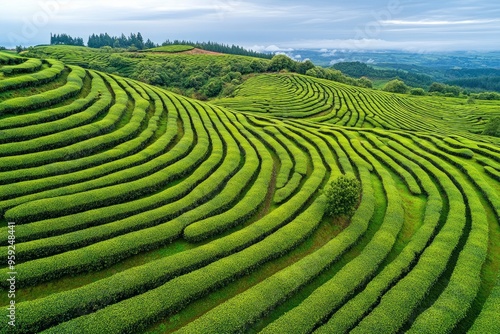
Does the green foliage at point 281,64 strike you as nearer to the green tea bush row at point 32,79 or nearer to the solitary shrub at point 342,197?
the green tea bush row at point 32,79

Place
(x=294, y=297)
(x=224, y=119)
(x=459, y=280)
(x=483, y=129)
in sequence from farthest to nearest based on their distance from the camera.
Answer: (x=483, y=129) → (x=224, y=119) → (x=459, y=280) → (x=294, y=297)

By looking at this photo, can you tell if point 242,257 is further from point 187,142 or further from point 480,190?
point 480,190

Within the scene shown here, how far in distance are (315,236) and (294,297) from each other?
6282mm

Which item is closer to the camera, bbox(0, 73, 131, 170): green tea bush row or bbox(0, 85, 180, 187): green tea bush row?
bbox(0, 85, 180, 187): green tea bush row

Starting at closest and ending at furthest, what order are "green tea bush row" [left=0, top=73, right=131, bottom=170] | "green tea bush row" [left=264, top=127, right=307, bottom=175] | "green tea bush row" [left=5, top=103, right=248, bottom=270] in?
"green tea bush row" [left=5, top=103, right=248, bottom=270] < "green tea bush row" [left=0, top=73, right=131, bottom=170] < "green tea bush row" [left=264, top=127, right=307, bottom=175]

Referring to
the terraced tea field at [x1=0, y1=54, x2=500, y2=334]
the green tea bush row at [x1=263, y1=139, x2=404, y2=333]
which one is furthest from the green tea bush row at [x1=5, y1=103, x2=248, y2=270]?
the green tea bush row at [x1=263, y1=139, x2=404, y2=333]

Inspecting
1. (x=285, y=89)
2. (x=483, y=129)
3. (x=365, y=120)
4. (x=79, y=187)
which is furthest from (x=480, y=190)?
(x=285, y=89)

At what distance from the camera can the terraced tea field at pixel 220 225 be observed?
15719 millimetres

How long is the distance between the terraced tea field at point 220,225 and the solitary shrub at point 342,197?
4.54 feet

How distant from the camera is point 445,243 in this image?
2220 cm

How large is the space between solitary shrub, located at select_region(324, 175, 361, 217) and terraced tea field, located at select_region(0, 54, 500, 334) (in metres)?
1.38

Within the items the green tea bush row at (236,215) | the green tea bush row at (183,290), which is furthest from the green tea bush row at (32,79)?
the green tea bush row at (183,290)

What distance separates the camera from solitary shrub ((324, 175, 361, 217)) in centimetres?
2322

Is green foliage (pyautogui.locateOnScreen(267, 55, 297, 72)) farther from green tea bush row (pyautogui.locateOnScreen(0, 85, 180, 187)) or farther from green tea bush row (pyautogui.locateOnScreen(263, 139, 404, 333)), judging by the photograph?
green tea bush row (pyautogui.locateOnScreen(263, 139, 404, 333))
